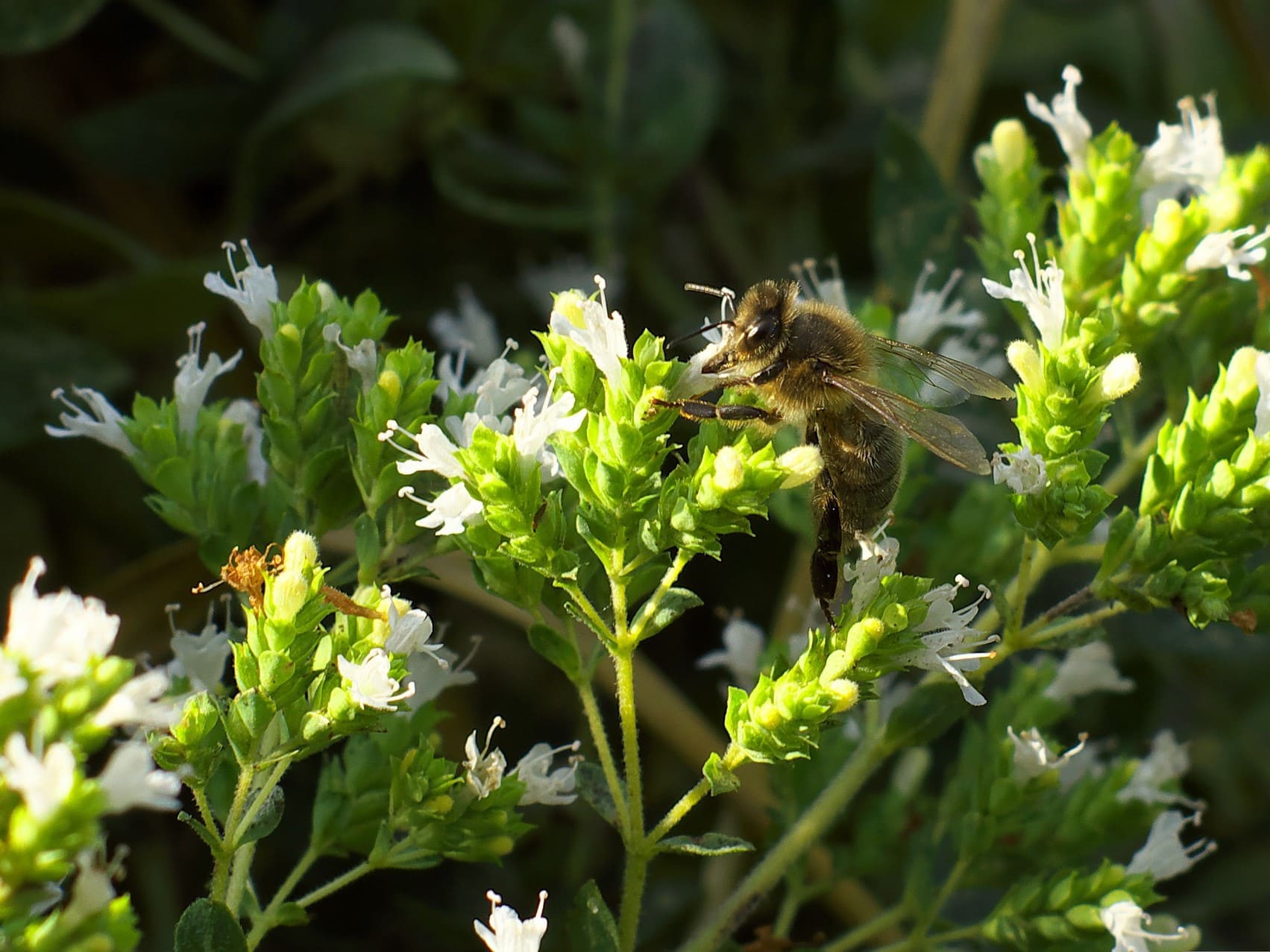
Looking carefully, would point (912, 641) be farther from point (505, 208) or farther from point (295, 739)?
point (505, 208)

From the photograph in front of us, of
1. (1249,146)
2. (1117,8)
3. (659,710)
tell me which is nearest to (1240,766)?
(1249,146)

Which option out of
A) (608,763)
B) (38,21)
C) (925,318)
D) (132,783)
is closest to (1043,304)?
(925,318)

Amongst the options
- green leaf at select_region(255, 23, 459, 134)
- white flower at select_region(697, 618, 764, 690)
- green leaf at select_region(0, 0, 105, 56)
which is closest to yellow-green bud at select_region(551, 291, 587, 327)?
white flower at select_region(697, 618, 764, 690)

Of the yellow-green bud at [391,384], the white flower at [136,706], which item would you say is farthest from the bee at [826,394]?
the white flower at [136,706]

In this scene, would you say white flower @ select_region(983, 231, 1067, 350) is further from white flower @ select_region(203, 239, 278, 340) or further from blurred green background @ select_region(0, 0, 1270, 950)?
white flower @ select_region(203, 239, 278, 340)

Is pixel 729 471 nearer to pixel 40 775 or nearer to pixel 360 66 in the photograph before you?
pixel 40 775

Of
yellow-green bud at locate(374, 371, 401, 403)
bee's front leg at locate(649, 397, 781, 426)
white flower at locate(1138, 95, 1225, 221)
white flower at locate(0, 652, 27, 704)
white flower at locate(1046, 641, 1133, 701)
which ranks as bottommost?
white flower at locate(1046, 641, 1133, 701)

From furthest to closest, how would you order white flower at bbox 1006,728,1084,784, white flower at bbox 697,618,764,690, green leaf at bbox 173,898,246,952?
white flower at bbox 697,618,764,690, white flower at bbox 1006,728,1084,784, green leaf at bbox 173,898,246,952
